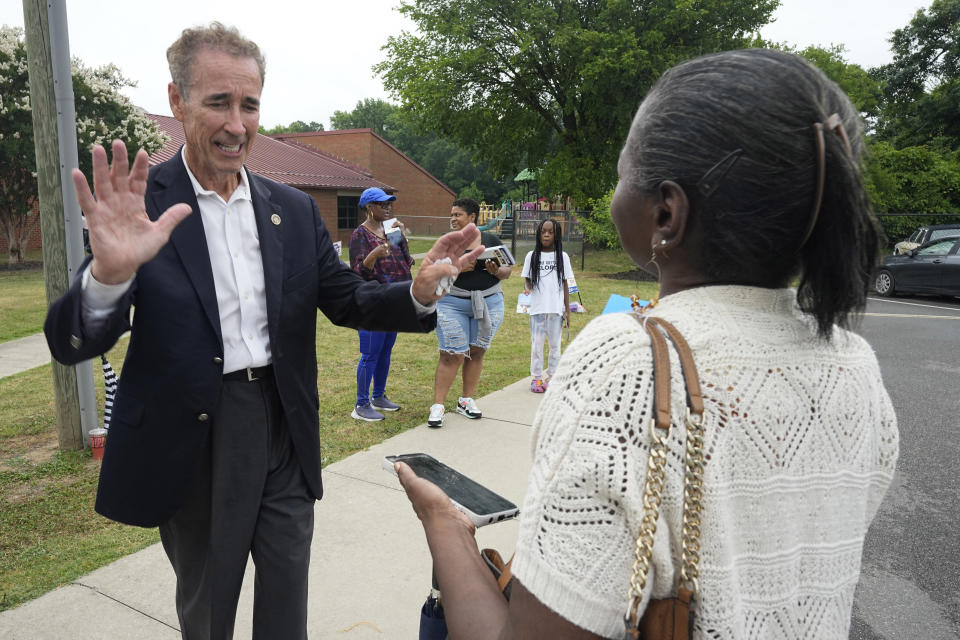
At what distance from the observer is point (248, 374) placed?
6.97ft

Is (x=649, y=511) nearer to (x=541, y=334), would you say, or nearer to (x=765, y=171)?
(x=765, y=171)

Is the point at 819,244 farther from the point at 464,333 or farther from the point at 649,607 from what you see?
the point at 464,333

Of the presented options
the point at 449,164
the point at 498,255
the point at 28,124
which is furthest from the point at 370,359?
the point at 449,164

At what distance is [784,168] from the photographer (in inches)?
37.5

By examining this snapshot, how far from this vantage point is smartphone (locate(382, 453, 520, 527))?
→ 1504mm

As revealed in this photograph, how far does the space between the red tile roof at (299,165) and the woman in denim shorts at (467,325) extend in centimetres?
2450

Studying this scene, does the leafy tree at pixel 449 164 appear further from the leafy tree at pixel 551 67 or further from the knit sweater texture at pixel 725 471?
the knit sweater texture at pixel 725 471

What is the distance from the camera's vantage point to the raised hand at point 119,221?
166cm

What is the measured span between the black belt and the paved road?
5.57 feet

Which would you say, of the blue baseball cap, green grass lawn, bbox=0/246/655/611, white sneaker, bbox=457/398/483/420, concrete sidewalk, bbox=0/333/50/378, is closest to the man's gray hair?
green grass lawn, bbox=0/246/655/611

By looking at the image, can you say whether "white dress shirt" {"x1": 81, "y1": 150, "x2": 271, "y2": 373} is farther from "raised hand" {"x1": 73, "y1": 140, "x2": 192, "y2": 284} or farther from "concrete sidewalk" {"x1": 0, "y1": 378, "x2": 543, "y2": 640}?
"concrete sidewalk" {"x1": 0, "y1": 378, "x2": 543, "y2": 640}

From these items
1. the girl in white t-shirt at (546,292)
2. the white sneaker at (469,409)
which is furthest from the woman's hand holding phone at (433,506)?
the girl in white t-shirt at (546,292)

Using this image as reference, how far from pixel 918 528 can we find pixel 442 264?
3796mm

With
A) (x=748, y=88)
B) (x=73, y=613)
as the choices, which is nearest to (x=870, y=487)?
(x=748, y=88)
